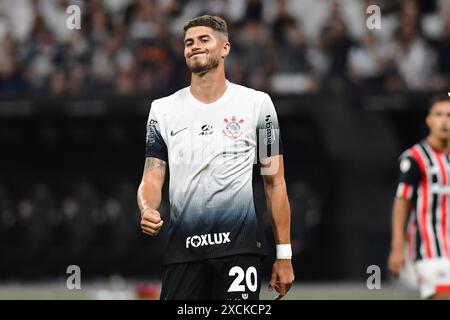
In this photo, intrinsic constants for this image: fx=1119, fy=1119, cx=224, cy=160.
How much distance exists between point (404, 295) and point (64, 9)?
7.56 m

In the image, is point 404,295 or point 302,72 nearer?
point 404,295

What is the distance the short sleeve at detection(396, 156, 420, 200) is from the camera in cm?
914

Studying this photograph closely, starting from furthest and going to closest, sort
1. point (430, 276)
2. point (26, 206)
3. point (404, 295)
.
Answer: point (26, 206), point (404, 295), point (430, 276)

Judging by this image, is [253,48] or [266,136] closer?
[266,136]

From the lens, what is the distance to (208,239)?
20.4 feet

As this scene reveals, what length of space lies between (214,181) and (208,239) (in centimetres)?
33

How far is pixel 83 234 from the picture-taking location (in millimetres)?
16719

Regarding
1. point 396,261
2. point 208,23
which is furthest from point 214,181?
point 396,261

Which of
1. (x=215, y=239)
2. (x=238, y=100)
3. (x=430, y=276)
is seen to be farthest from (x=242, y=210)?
(x=430, y=276)

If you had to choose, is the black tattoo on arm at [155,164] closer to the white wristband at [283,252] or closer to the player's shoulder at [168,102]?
the player's shoulder at [168,102]

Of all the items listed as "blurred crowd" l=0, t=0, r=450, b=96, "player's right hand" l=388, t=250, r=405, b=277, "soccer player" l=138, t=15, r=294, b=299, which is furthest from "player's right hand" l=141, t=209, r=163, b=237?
"blurred crowd" l=0, t=0, r=450, b=96

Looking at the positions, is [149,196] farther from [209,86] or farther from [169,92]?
[169,92]

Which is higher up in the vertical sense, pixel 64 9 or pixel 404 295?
pixel 64 9

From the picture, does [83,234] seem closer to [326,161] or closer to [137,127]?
[137,127]
